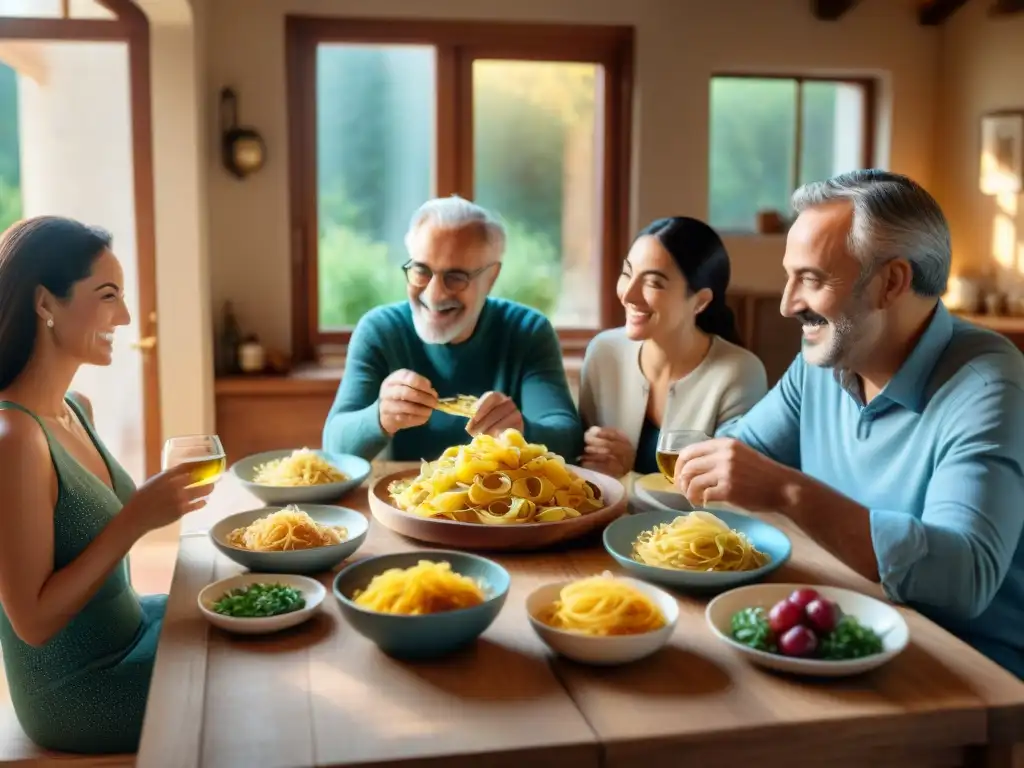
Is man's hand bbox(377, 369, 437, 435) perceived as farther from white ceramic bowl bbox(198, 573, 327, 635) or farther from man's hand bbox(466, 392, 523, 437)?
white ceramic bowl bbox(198, 573, 327, 635)

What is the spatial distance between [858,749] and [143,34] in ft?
12.8

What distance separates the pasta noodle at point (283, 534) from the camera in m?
1.68

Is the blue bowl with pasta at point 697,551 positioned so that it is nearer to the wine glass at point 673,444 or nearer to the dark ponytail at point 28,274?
the wine glass at point 673,444

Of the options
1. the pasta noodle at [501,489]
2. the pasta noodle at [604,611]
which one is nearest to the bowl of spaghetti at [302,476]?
the pasta noodle at [501,489]

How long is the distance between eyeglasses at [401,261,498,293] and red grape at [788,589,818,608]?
1.51m

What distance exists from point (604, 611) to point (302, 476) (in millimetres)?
972

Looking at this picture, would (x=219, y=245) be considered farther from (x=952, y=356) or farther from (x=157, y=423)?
(x=952, y=356)

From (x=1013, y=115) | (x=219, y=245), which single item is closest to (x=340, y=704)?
(x=219, y=245)

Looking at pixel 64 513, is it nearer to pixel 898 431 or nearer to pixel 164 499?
pixel 164 499

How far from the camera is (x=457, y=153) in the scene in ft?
16.2

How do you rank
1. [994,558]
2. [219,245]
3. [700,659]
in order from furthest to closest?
[219,245] < [994,558] < [700,659]

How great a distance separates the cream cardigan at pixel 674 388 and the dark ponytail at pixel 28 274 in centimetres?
142

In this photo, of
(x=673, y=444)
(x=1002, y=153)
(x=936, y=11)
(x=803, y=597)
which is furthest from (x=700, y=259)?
(x=936, y=11)

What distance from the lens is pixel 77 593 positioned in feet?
5.34
